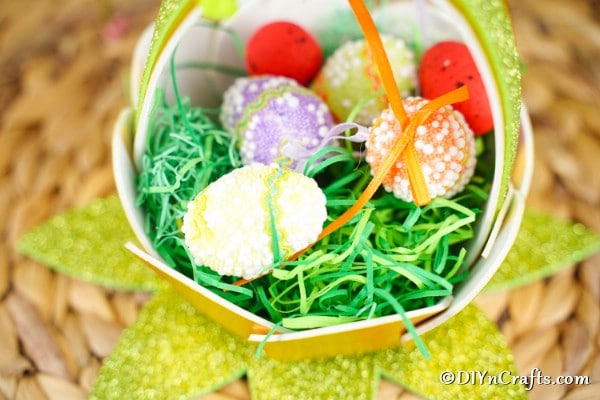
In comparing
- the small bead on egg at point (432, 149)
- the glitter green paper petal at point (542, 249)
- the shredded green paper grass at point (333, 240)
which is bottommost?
the glitter green paper petal at point (542, 249)

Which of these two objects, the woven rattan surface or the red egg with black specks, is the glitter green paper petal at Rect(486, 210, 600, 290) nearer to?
the woven rattan surface

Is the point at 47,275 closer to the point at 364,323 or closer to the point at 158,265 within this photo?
the point at 158,265

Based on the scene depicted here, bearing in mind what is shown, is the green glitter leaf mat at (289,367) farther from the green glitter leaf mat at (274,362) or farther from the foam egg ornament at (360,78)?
the foam egg ornament at (360,78)

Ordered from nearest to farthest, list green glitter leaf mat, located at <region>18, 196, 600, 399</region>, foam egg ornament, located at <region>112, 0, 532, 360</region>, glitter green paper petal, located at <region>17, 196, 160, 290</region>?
foam egg ornament, located at <region>112, 0, 532, 360</region> < green glitter leaf mat, located at <region>18, 196, 600, 399</region> < glitter green paper petal, located at <region>17, 196, 160, 290</region>

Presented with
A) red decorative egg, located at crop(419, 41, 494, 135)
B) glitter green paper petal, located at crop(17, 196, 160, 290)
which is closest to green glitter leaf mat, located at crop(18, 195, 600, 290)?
glitter green paper petal, located at crop(17, 196, 160, 290)

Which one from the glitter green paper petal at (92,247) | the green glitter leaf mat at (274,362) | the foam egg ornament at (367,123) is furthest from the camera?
the glitter green paper petal at (92,247)

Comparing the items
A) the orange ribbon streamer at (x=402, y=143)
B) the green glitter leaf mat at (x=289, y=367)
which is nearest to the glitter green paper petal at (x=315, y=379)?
the green glitter leaf mat at (x=289, y=367)
